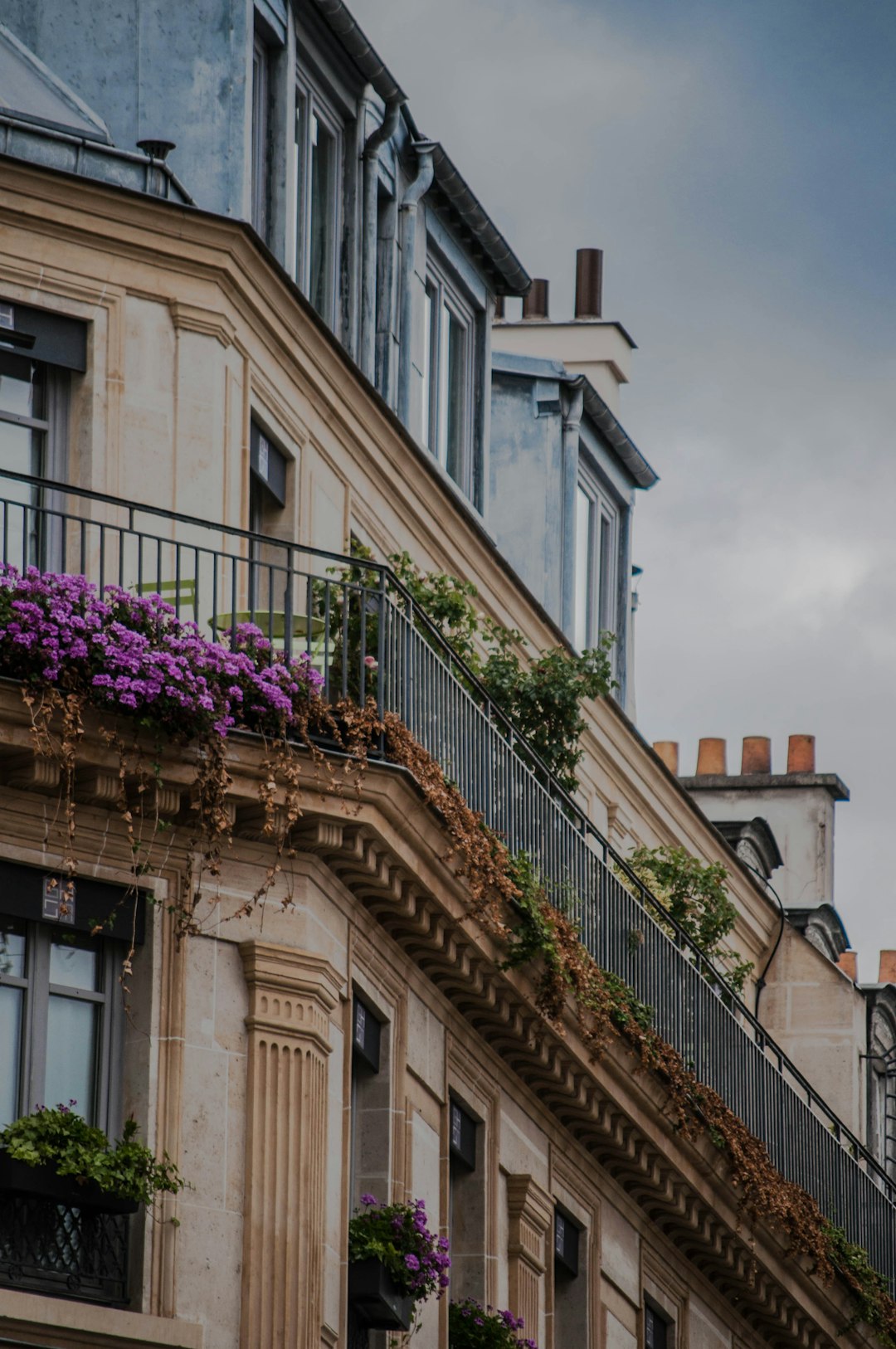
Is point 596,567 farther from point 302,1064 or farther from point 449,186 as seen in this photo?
point 302,1064

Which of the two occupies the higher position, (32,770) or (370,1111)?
(32,770)

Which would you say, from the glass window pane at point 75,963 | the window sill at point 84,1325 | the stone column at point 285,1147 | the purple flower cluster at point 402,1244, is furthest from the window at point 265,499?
the window sill at point 84,1325

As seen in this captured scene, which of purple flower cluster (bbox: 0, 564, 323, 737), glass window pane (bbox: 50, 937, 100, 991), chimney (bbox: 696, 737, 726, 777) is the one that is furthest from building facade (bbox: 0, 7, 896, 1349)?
chimney (bbox: 696, 737, 726, 777)

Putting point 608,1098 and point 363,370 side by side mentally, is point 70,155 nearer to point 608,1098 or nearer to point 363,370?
point 363,370

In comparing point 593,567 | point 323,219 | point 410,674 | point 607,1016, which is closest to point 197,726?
point 410,674

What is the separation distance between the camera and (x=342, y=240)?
2638 centimetres

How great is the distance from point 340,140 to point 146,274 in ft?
11.9

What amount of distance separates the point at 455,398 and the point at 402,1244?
922 centimetres

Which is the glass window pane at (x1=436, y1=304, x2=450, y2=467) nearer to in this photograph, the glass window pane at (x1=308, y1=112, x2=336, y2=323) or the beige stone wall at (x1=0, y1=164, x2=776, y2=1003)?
the glass window pane at (x1=308, y1=112, x2=336, y2=323)

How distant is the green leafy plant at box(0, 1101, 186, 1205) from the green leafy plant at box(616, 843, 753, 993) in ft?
35.5

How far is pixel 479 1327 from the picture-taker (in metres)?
24.0

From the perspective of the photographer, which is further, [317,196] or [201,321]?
[317,196]

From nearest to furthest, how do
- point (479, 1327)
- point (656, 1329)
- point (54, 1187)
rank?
point (54, 1187) < point (479, 1327) < point (656, 1329)

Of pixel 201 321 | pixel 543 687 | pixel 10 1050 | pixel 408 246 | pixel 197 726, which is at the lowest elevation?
pixel 10 1050
